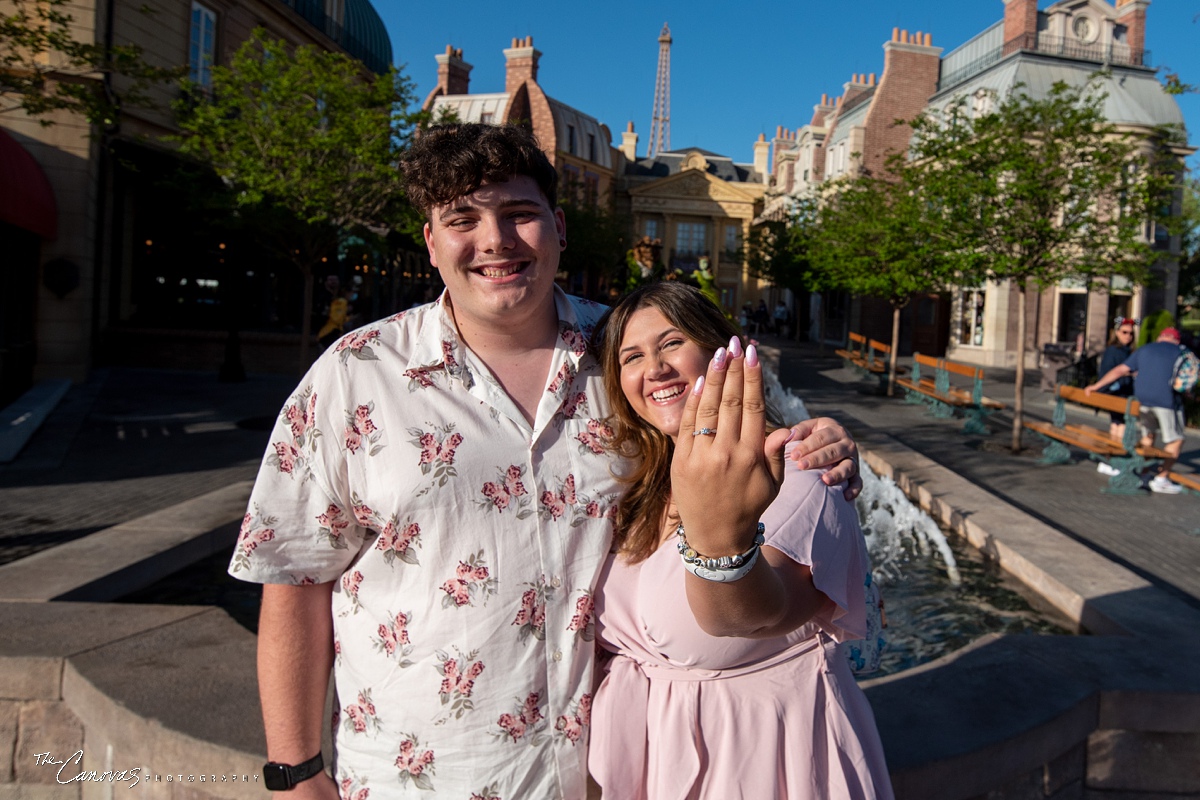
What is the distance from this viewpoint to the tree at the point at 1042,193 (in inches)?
508

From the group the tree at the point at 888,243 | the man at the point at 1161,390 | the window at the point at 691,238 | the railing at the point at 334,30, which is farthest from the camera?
the window at the point at 691,238

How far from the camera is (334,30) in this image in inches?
1064

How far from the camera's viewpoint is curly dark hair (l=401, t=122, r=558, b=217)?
76.5 inches

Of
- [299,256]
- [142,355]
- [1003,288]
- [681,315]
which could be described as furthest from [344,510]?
[1003,288]

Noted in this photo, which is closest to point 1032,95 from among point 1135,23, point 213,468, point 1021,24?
point 1021,24

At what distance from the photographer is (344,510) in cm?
192

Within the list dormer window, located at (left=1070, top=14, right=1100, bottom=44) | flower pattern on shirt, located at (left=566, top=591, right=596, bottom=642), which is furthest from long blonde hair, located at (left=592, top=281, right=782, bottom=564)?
dormer window, located at (left=1070, top=14, right=1100, bottom=44)

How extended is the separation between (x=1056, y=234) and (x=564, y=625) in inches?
524

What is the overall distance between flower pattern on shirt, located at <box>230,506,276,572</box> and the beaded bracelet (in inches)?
35.8

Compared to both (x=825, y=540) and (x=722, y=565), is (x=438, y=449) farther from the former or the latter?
(x=825, y=540)

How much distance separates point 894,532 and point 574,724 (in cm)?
590

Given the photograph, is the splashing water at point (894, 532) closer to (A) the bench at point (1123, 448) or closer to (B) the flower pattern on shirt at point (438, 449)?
(A) the bench at point (1123, 448)

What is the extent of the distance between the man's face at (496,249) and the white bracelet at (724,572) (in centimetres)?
76

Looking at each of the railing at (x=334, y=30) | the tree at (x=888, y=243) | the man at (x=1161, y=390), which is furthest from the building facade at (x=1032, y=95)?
the man at (x=1161, y=390)
